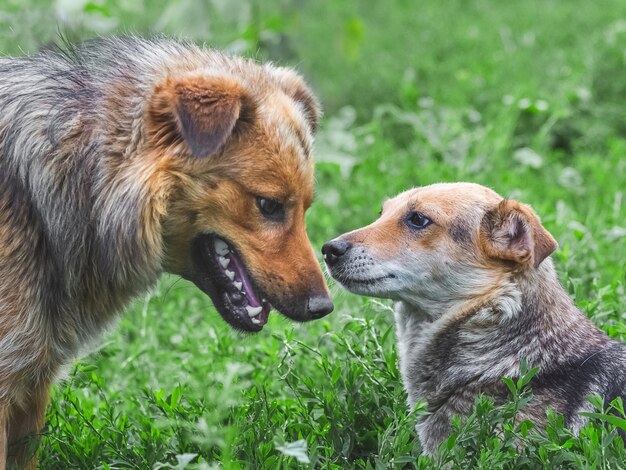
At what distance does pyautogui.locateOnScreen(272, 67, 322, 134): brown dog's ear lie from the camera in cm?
432

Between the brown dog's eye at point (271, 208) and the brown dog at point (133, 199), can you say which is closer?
the brown dog at point (133, 199)

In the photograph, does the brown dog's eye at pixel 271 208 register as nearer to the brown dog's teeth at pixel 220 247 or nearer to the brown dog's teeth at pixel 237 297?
the brown dog's teeth at pixel 220 247

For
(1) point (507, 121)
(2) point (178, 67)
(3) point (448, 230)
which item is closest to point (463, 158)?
→ (1) point (507, 121)

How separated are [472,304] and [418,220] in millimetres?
459

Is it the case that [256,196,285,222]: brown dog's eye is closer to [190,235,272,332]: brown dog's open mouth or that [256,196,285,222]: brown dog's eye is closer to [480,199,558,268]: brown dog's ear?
[190,235,272,332]: brown dog's open mouth

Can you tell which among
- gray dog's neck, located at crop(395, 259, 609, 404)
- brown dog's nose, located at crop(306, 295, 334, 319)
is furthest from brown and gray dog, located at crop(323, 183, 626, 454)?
brown dog's nose, located at crop(306, 295, 334, 319)

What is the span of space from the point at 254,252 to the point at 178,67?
2.69 ft

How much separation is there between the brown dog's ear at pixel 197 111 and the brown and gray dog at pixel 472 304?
967 mm

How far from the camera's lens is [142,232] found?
3650 millimetres

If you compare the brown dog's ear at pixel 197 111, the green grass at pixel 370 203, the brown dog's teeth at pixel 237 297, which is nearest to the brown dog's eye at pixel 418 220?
the green grass at pixel 370 203

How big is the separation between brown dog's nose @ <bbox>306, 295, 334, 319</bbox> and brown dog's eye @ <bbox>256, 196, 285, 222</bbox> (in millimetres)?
351

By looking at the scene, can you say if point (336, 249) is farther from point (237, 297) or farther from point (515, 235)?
point (515, 235)

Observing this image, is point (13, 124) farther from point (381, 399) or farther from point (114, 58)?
point (381, 399)

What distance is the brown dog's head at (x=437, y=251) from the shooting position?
13.7 feet
